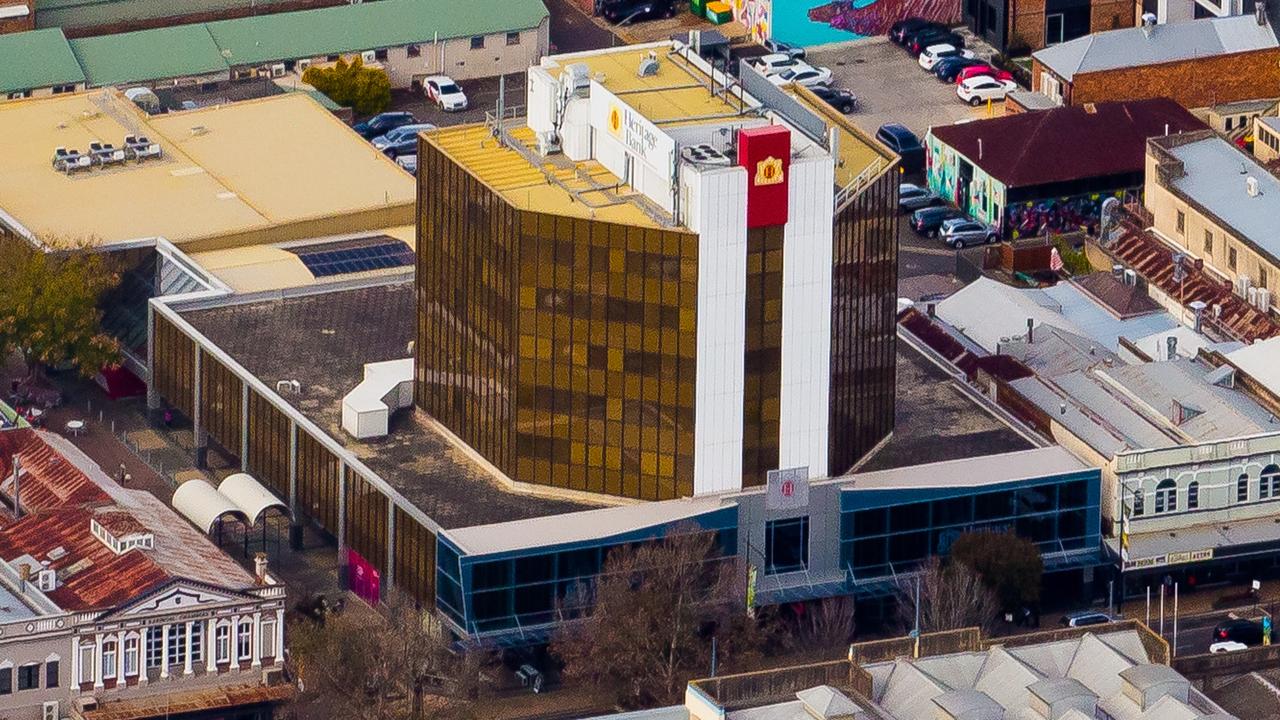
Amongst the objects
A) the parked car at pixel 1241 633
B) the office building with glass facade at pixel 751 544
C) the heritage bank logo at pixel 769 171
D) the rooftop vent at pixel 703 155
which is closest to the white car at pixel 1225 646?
the parked car at pixel 1241 633

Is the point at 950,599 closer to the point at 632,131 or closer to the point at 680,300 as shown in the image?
the point at 680,300

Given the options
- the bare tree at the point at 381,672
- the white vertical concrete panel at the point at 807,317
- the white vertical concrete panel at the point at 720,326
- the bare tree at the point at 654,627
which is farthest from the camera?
the white vertical concrete panel at the point at 807,317

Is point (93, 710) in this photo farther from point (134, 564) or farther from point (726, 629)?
point (726, 629)

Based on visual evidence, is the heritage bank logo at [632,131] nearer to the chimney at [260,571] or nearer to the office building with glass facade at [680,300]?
the office building with glass facade at [680,300]

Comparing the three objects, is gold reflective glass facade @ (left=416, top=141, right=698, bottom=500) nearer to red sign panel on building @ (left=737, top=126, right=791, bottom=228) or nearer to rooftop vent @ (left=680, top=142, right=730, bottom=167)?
red sign panel on building @ (left=737, top=126, right=791, bottom=228)

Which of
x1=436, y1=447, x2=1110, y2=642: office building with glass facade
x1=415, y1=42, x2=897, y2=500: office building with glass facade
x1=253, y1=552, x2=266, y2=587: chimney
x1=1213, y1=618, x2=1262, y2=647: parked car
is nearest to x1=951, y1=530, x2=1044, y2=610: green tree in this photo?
x1=436, y1=447, x2=1110, y2=642: office building with glass facade

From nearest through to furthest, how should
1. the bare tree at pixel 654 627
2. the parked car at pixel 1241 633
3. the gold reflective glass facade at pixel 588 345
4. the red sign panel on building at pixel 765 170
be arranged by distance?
the bare tree at pixel 654 627
the red sign panel on building at pixel 765 170
the gold reflective glass facade at pixel 588 345
the parked car at pixel 1241 633

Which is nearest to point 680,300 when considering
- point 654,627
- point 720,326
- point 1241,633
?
point 720,326
